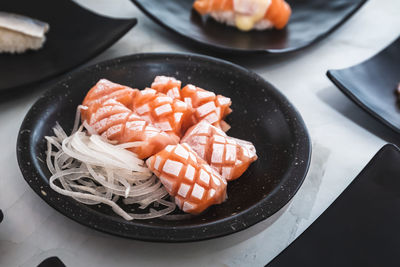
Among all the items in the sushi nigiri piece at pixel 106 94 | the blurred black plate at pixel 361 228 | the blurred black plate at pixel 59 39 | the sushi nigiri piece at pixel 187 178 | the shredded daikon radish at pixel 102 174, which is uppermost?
the blurred black plate at pixel 361 228

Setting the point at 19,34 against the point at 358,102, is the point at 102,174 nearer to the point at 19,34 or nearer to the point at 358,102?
the point at 19,34

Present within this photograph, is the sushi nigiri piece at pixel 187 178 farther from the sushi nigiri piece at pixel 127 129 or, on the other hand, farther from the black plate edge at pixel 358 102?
the black plate edge at pixel 358 102

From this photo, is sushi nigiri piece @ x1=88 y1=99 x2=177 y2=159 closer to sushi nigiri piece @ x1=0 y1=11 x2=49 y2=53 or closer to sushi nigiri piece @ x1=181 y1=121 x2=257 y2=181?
sushi nigiri piece @ x1=181 y1=121 x2=257 y2=181

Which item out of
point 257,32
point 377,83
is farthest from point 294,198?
point 257,32

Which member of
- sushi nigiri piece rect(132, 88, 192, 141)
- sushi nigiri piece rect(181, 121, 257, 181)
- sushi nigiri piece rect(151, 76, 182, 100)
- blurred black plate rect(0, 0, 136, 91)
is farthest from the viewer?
blurred black plate rect(0, 0, 136, 91)

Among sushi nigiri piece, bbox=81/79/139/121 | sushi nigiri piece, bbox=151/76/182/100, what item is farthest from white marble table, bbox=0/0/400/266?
Result: sushi nigiri piece, bbox=151/76/182/100

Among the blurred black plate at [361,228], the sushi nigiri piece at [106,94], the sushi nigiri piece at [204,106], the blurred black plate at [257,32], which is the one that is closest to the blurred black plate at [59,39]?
the blurred black plate at [257,32]
